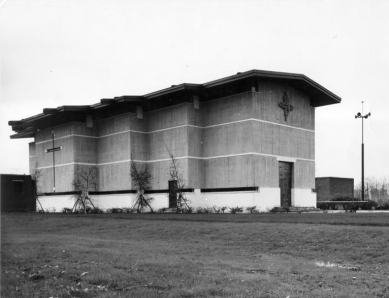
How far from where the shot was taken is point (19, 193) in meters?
48.0

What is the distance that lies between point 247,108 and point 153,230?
51.4ft

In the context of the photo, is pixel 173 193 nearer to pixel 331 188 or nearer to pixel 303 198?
pixel 303 198

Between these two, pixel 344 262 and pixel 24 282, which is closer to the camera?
pixel 24 282

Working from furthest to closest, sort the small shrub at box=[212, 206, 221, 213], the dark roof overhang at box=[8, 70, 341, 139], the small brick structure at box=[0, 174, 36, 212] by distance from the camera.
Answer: the small brick structure at box=[0, 174, 36, 212] < the small shrub at box=[212, 206, 221, 213] < the dark roof overhang at box=[8, 70, 341, 139]

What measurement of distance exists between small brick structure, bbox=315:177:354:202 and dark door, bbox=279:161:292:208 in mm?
23329

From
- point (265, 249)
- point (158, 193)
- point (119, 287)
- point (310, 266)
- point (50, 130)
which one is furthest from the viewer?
point (50, 130)

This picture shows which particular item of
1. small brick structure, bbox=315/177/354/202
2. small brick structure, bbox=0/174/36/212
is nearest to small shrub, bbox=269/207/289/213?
small brick structure, bbox=0/174/36/212

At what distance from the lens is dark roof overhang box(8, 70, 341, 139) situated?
34.4 metres

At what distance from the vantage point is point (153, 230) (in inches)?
842

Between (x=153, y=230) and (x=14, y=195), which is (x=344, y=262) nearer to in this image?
(x=153, y=230)

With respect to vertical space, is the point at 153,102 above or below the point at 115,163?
above

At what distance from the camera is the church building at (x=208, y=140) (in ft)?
113

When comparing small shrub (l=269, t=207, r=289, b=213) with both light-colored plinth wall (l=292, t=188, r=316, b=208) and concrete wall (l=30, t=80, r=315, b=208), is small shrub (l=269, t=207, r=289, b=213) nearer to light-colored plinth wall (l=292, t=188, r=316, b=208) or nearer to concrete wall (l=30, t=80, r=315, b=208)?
concrete wall (l=30, t=80, r=315, b=208)

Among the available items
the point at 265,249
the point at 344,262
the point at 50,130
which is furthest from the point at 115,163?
the point at 344,262
